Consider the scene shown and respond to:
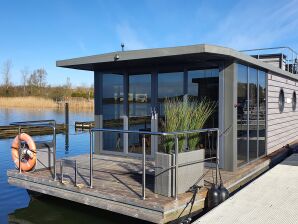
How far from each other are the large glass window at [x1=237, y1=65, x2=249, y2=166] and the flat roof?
0.90 ft

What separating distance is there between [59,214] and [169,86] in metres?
3.12

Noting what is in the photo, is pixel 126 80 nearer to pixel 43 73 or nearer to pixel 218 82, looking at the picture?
pixel 218 82

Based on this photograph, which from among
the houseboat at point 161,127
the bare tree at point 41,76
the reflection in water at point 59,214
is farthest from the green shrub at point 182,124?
the bare tree at point 41,76

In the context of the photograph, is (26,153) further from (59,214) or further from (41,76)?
(41,76)

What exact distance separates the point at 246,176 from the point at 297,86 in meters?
6.39

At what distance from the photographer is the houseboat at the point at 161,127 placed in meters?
4.67

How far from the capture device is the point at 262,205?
4547mm

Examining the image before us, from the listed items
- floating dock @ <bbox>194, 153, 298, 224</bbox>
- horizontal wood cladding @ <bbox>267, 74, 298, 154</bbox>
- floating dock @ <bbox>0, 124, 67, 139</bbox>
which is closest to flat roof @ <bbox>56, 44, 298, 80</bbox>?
horizontal wood cladding @ <bbox>267, 74, 298, 154</bbox>

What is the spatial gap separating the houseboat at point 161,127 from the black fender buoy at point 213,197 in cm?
11

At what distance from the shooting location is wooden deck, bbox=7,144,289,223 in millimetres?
4398

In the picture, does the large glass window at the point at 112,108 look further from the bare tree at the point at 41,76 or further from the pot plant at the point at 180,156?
the bare tree at the point at 41,76

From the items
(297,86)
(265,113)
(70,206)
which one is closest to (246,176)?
(265,113)

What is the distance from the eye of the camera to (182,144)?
487 cm

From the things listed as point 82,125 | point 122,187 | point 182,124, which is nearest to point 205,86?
point 182,124
